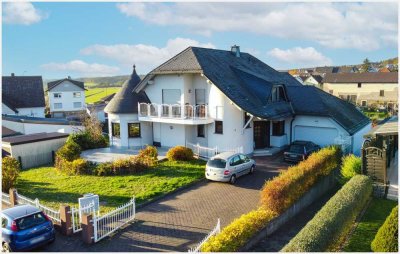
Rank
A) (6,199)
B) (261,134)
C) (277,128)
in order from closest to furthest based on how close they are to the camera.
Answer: (6,199), (261,134), (277,128)

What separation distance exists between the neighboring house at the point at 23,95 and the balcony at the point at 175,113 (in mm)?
30490

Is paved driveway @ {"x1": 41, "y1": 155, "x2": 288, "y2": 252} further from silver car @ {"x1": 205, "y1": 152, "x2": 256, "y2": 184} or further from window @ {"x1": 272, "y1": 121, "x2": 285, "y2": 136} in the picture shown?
window @ {"x1": 272, "y1": 121, "x2": 285, "y2": 136}

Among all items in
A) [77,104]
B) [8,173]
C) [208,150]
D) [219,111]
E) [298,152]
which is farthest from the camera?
[77,104]

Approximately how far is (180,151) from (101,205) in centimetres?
842

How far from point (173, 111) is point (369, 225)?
15.7 meters

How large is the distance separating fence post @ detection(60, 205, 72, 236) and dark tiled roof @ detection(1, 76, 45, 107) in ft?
138

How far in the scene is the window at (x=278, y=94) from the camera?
26.7 metres

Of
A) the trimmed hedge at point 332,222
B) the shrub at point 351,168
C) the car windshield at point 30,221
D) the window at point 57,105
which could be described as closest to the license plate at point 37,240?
the car windshield at point 30,221

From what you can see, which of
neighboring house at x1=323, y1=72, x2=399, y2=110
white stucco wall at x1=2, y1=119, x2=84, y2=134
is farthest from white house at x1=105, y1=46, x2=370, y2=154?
neighboring house at x1=323, y1=72, x2=399, y2=110

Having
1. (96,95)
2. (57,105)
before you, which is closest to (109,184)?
(57,105)

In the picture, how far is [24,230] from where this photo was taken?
1133cm

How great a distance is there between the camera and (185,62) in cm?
2559

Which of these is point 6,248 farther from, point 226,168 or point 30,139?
point 30,139

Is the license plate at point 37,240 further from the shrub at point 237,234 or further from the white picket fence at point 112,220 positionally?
the shrub at point 237,234
